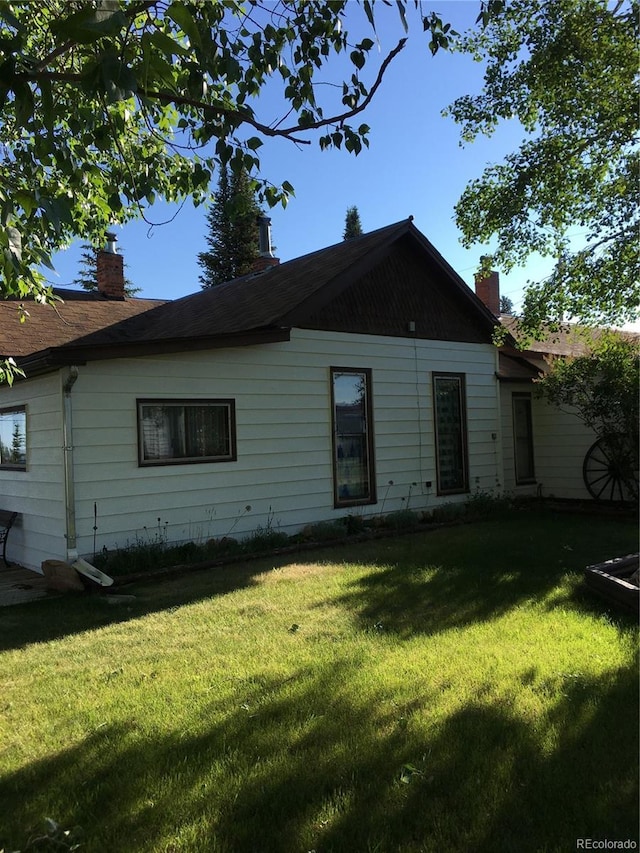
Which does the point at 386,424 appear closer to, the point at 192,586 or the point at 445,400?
the point at 445,400

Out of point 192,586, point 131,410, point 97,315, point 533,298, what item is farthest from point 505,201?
point 97,315

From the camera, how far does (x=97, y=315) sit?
13086 mm

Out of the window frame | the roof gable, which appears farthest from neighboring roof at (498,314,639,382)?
the window frame

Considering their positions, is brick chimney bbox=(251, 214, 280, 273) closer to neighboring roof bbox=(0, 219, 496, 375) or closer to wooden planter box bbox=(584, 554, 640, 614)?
neighboring roof bbox=(0, 219, 496, 375)

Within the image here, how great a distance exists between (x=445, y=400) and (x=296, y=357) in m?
3.57

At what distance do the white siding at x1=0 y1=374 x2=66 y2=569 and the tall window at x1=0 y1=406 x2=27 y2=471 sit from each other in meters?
0.12

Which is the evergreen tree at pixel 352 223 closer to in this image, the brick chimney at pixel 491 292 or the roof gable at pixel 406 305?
the brick chimney at pixel 491 292

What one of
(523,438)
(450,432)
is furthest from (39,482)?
(523,438)

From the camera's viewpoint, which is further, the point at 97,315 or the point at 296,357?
the point at 97,315

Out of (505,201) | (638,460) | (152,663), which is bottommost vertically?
(152,663)

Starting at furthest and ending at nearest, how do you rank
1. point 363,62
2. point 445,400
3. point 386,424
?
1. point 445,400
2. point 386,424
3. point 363,62

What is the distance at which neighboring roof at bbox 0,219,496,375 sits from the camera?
7.57 m

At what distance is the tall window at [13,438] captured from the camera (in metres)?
8.52

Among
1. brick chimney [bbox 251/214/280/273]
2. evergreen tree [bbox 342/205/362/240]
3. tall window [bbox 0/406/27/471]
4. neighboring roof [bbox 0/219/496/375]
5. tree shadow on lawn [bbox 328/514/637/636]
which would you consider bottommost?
tree shadow on lawn [bbox 328/514/637/636]
